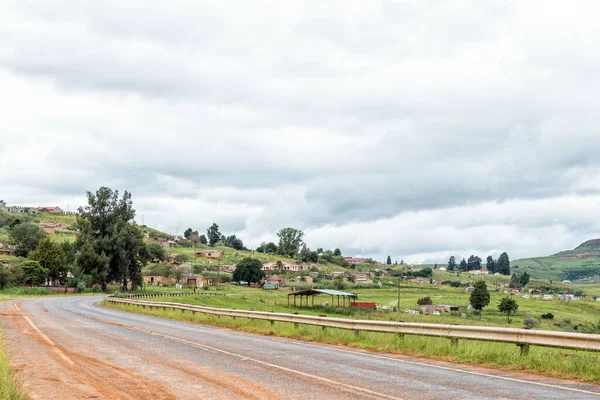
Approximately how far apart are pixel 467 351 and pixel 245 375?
6566mm

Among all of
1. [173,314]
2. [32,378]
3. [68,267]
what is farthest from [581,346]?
[68,267]

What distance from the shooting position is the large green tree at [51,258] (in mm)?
110312

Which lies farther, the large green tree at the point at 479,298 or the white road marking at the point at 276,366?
the large green tree at the point at 479,298

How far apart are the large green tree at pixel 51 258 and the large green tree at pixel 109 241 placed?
51.8 ft

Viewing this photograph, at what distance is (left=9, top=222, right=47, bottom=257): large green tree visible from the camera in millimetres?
145800

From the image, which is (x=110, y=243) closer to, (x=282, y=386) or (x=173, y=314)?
(x=173, y=314)

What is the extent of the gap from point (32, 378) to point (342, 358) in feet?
24.5

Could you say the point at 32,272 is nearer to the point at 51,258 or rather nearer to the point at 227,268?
the point at 51,258

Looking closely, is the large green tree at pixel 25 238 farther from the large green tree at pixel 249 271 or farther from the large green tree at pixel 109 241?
the large green tree at pixel 109 241

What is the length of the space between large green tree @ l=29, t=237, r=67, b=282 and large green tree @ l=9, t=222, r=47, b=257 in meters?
34.5

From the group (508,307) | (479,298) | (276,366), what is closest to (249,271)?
(479,298)

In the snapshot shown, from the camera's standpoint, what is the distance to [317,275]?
194 m

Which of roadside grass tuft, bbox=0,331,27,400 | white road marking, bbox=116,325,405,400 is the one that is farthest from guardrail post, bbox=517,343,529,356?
roadside grass tuft, bbox=0,331,27,400

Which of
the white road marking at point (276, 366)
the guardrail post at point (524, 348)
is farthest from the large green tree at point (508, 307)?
the guardrail post at point (524, 348)
